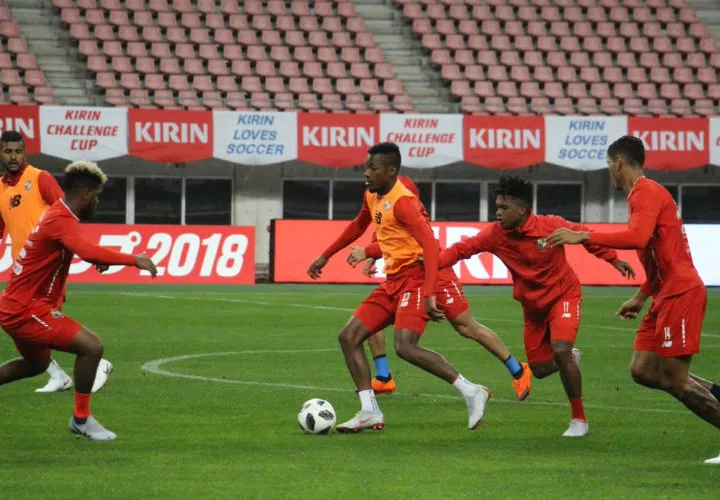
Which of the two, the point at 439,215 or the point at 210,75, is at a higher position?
the point at 210,75

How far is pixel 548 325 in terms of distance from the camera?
10633 millimetres

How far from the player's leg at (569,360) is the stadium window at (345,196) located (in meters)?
24.5

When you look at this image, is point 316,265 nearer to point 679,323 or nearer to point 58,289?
point 58,289

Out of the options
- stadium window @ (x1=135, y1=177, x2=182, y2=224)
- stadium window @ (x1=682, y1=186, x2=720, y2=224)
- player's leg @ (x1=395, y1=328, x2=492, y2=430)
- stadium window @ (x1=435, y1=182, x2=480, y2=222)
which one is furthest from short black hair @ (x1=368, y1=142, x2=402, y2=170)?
stadium window @ (x1=682, y1=186, x2=720, y2=224)

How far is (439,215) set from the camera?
3528 centimetres

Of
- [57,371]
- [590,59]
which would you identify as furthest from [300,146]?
[57,371]

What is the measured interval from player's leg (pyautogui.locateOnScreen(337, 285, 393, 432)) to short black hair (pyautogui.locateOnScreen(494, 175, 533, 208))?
4.05 ft

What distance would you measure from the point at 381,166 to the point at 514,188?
988 millimetres

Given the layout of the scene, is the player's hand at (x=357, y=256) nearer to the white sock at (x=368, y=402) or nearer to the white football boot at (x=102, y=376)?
the white sock at (x=368, y=402)

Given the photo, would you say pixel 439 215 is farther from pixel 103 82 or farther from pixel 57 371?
pixel 57 371

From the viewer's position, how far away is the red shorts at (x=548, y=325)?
10312 mm

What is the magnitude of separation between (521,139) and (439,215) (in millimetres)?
3238

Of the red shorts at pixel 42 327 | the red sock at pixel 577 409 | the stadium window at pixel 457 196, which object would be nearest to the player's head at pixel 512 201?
the red sock at pixel 577 409

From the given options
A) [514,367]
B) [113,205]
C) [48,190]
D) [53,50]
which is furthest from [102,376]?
[53,50]
